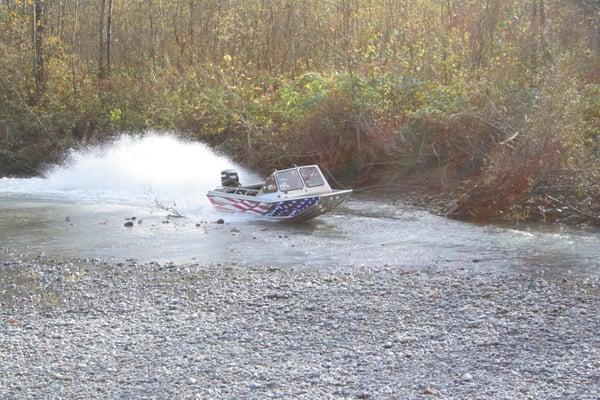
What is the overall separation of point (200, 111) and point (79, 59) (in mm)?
10112

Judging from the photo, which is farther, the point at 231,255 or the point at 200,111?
the point at 200,111

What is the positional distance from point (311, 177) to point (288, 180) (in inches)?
25.8

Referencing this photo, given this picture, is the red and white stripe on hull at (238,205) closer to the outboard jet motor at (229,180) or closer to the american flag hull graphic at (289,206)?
the american flag hull graphic at (289,206)

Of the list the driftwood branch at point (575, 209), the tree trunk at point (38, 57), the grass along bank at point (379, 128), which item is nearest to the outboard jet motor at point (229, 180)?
the grass along bank at point (379, 128)

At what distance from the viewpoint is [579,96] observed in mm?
20375

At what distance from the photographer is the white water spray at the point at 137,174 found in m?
26.1

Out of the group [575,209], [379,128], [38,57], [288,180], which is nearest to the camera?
[575,209]

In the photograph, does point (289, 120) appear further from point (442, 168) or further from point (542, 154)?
point (542, 154)

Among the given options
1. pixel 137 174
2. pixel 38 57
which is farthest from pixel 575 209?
pixel 38 57

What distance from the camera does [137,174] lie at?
28797 mm

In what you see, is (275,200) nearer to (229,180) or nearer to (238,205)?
(238,205)

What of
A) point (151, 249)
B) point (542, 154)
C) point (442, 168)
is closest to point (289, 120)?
point (442, 168)

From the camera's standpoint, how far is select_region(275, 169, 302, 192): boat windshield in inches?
781

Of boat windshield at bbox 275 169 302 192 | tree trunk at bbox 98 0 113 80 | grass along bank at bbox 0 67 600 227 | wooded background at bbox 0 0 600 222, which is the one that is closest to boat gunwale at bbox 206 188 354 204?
boat windshield at bbox 275 169 302 192
